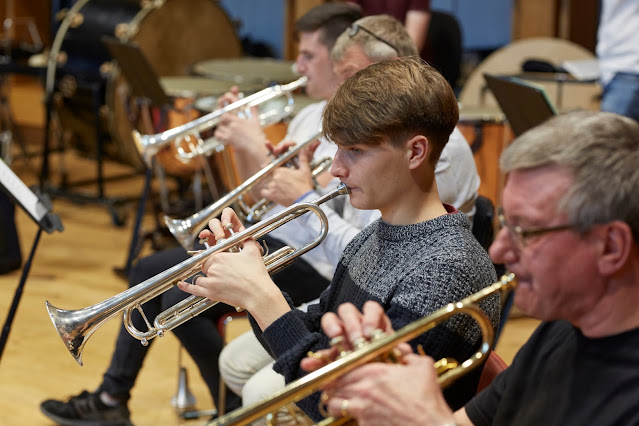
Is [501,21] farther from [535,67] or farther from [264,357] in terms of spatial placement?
[264,357]

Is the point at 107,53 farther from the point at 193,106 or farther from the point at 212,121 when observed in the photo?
the point at 212,121

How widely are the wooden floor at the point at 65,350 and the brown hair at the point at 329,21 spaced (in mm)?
1281

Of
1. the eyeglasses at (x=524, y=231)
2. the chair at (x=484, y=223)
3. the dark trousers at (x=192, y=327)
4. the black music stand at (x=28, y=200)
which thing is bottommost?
the dark trousers at (x=192, y=327)

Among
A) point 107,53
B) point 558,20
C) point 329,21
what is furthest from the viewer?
point 558,20

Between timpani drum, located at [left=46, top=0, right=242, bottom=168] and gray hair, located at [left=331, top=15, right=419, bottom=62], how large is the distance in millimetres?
2605

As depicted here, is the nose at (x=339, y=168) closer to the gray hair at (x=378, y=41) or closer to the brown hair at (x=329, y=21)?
the gray hair at (x=378, y=41)

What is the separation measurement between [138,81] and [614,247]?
3.18 m

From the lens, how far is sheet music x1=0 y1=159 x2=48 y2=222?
2.24m

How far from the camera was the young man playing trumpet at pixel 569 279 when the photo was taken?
1.05 metres

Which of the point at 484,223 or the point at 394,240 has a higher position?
the point at 394,240

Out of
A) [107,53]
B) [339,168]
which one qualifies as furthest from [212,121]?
[107,53]

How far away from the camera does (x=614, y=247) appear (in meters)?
1.05

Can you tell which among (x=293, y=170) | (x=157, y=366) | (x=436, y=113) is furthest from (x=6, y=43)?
(x=436, y=113)

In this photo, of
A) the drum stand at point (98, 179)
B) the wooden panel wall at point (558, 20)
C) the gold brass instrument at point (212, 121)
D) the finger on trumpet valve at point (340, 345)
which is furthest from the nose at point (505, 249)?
the wooden panel wall at point (558, 20)
